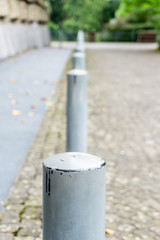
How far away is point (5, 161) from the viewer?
444cm

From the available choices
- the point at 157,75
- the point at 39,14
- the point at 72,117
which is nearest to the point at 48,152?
the point at 72,117

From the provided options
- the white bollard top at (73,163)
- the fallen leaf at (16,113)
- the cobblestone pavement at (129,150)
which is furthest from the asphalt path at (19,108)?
the white bollard top at (73,163)

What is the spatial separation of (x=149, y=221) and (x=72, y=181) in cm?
173

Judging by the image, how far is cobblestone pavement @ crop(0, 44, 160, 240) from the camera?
3219 mm

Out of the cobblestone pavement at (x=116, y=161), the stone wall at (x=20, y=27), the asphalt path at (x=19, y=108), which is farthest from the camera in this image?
the stone wall at (x=20, y=27)

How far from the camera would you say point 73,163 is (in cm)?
188

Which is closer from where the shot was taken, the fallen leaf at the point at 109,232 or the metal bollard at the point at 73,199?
the metal bollard at the point at 73,199

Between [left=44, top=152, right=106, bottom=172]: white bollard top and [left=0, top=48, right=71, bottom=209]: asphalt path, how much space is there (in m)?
1.65

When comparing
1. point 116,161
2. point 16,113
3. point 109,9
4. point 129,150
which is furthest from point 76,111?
point 109,9

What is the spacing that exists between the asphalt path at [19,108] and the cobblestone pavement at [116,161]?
4.2 inches

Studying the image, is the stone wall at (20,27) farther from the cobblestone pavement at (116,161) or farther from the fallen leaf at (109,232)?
the fallen leaf at (109,232)

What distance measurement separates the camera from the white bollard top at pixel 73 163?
1.81m

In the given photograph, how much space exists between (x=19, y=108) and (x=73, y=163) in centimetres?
520

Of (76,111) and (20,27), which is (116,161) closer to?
(76,111)
